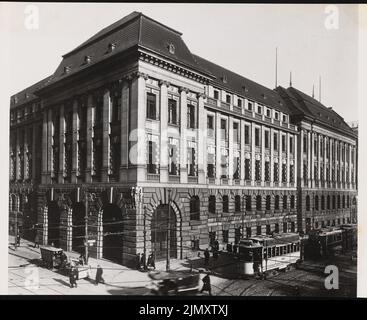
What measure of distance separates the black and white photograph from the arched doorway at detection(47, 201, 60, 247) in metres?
0.10

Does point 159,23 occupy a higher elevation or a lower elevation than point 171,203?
higher

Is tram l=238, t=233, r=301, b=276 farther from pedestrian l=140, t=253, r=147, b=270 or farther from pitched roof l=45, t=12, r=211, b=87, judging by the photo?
pitched roof l=45, t=12, r=211, b=87

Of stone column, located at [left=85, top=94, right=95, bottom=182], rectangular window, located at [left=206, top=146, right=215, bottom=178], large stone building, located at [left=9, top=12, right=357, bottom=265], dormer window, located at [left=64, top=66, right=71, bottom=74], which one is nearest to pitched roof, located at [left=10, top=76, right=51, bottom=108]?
large stone building, located at [left=9, top=12, right=357, bottom=265]

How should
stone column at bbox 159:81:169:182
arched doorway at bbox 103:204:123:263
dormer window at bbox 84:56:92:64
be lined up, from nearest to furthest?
stone column at bbox 159:81:169:182, arched doorway at bbox 103:204:123:263, dormer window at bbox 84:56:92:64

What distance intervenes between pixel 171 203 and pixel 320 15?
9314 millimetres

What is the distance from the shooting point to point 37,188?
14.6m

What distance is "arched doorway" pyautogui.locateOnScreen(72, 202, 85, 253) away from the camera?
13.9m

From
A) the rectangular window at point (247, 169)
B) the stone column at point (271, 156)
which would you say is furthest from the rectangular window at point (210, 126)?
the stone column at point (271, 156)

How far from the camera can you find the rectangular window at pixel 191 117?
13703mm

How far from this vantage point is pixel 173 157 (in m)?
12.9

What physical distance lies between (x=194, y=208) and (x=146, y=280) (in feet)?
12.5

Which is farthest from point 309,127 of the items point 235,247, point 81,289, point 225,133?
point 81,289
